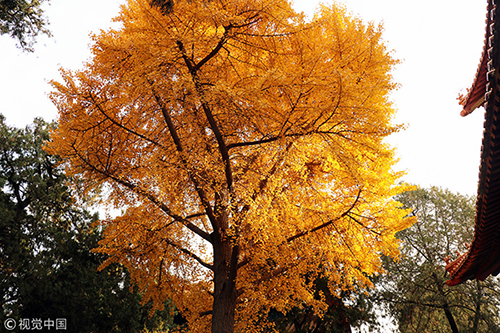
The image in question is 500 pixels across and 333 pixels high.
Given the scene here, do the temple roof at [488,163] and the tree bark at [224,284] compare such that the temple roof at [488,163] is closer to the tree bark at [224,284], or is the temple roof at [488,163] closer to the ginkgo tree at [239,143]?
the ginkgo tree at [239,143]

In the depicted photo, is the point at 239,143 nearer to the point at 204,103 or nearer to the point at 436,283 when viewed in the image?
the point at 204,103

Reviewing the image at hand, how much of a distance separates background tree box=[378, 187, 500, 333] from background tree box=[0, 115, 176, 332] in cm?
1178

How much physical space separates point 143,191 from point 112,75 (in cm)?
262

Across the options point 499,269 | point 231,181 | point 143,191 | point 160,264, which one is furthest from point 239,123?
point 499,269

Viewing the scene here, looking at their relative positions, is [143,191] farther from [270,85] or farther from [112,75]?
[270,85]

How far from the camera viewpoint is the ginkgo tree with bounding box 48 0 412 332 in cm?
621

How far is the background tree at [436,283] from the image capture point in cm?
1398

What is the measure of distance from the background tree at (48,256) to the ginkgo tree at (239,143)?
8.29m

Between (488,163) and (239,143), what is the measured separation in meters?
4.09

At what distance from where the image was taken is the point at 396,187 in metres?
7.56

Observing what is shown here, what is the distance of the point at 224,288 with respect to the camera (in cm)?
710

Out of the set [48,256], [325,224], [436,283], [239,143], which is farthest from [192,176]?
[436,283]

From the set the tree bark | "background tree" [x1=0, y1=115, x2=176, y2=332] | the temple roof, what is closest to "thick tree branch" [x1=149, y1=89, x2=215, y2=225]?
the tree bark

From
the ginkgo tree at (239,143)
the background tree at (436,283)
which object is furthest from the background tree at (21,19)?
the background tree at (436,283)
